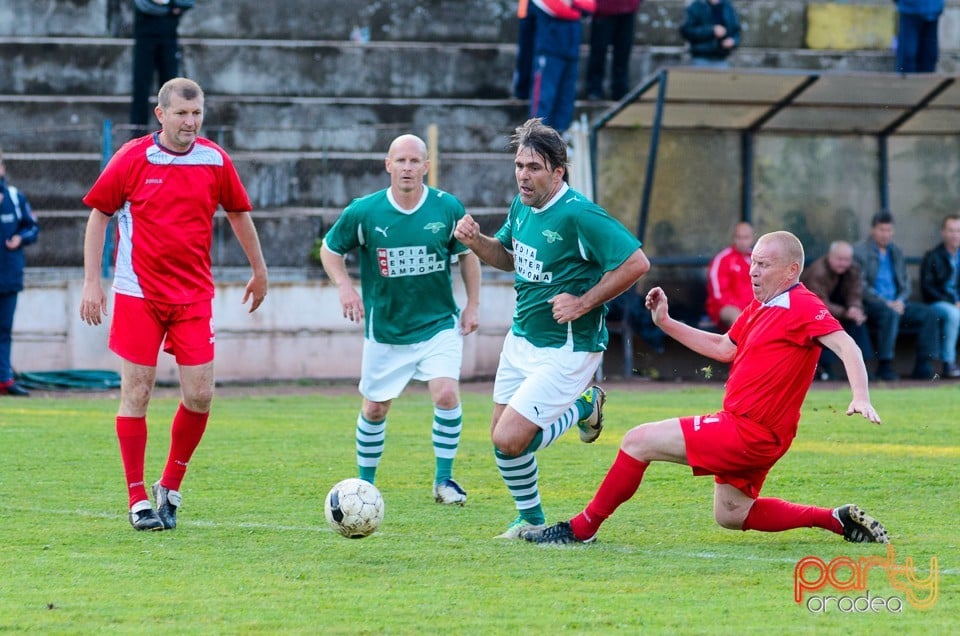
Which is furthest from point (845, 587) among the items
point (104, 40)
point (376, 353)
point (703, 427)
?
point (104, 40)

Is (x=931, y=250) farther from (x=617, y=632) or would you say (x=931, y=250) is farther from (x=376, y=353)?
(x=617, y=632)

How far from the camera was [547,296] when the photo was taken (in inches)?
288

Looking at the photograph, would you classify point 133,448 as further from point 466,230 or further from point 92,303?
point 466,230

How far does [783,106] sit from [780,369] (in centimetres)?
1143

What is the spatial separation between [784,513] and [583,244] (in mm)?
1585

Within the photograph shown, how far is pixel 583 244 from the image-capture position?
7.18 metres

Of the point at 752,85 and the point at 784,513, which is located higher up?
the point at 752,85

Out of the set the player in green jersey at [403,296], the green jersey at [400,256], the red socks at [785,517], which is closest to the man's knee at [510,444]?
the red socks at [785,517]

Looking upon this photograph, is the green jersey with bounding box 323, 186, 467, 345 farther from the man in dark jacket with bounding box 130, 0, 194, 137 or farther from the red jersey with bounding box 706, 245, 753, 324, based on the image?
the man in dark jacket with bounding box 130, 0, 194, 137

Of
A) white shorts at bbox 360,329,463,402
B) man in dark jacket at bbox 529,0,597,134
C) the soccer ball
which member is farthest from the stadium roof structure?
the soccer ball

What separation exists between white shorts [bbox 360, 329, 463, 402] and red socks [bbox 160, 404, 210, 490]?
46.9 inches

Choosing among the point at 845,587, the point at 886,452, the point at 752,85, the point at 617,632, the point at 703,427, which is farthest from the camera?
the point at 752,85

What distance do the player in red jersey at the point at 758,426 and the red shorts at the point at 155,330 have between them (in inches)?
78.6

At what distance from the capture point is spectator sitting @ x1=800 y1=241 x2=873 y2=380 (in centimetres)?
1656
